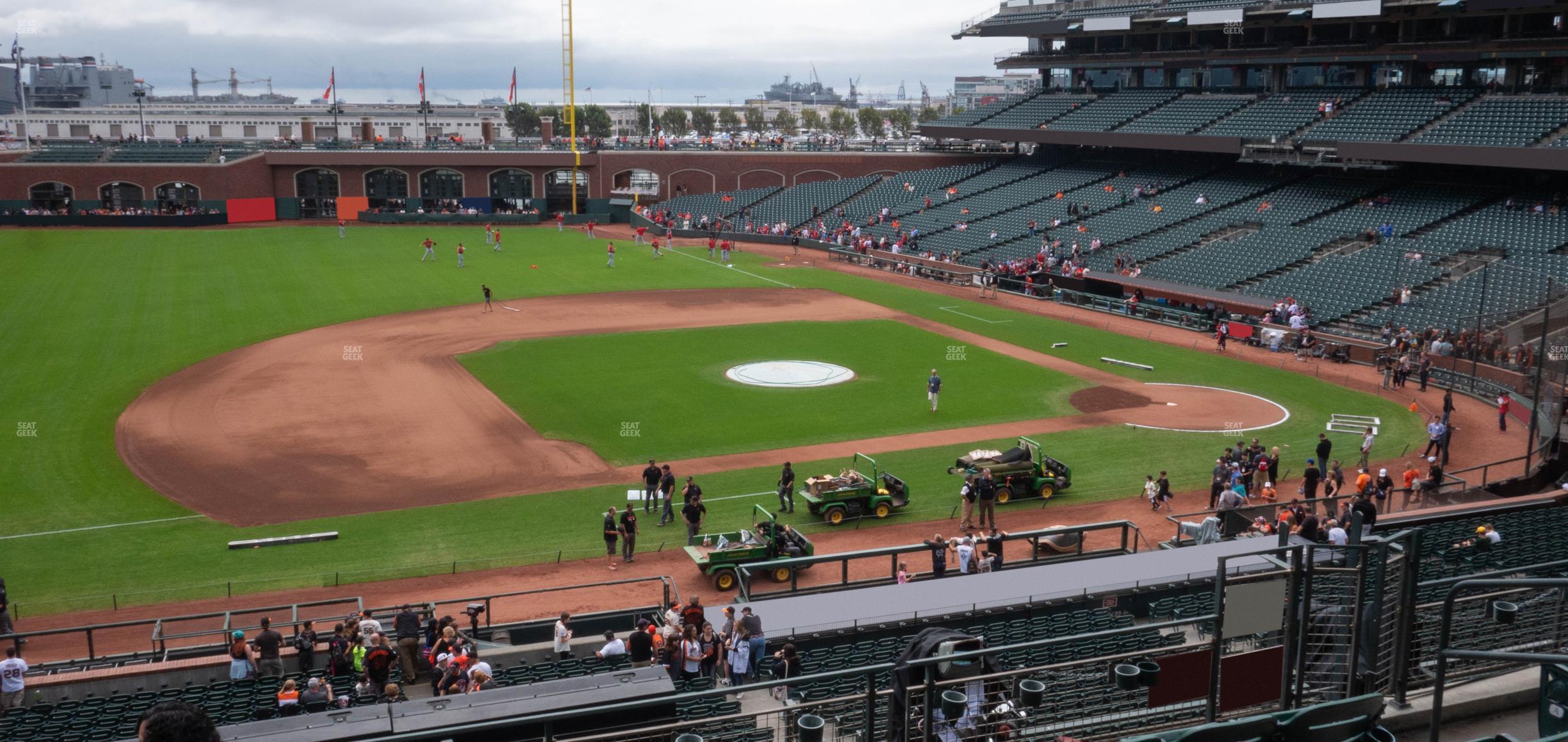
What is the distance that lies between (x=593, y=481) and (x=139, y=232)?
61.0 m

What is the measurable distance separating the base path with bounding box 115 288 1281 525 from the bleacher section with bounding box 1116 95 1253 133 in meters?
27.1

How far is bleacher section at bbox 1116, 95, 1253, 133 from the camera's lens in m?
65.1

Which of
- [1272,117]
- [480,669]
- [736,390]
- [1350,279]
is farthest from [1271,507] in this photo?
[1272,117]

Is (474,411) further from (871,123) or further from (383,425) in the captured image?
(871,123)

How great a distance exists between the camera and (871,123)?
582ft

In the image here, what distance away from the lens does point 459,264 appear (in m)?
62.4

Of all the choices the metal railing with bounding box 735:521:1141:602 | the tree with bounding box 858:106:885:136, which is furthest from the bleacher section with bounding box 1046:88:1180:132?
the tree with bounding box 858:106:885:136

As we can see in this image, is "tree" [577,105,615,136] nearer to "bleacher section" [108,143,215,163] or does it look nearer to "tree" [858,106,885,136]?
"tree" [858,106,885,136]

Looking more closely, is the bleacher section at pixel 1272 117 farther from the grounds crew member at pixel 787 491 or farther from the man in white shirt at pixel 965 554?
the man in white shirt at pixel 965 554

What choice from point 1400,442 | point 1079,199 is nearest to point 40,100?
point 1079,199

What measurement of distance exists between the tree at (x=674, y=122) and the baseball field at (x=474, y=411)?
446 ft

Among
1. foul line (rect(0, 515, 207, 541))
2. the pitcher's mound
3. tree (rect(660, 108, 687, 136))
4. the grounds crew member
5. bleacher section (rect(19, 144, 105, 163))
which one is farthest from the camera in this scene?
tree (rect(660, 108, 687, 136))

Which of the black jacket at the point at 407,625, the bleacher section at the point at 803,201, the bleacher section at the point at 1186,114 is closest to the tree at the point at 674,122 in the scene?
the bleacher section at the point at 803,201

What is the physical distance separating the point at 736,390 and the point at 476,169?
190 ft
